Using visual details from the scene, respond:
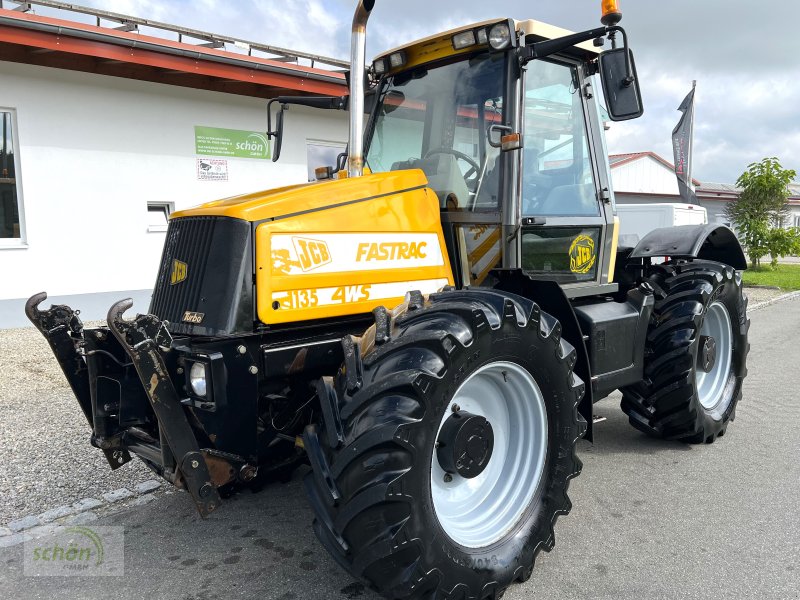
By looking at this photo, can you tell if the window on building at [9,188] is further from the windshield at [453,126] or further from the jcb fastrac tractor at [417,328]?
the windshield at [453,126]

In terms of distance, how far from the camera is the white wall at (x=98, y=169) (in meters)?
8.44

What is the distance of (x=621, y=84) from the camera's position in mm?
3410

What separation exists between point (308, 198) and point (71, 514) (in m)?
2.35

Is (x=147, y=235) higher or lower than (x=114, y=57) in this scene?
lower

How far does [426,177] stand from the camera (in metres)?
3.79

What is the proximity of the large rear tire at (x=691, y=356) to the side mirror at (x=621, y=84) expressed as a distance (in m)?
1.71

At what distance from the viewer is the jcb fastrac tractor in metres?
2.55

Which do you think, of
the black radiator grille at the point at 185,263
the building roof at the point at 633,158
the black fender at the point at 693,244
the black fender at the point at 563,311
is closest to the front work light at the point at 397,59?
the black fender at the point at 563,311

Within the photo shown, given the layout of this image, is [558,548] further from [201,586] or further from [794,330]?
[794,330]

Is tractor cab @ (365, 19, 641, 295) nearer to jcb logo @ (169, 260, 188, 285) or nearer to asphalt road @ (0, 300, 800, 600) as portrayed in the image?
asphalt road @ (0, 300, 800, 600)

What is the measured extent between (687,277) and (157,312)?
3676 mm

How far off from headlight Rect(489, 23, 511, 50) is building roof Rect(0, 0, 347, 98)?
6.51m

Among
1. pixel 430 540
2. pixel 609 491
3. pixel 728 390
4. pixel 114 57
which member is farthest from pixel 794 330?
pixel 114 57

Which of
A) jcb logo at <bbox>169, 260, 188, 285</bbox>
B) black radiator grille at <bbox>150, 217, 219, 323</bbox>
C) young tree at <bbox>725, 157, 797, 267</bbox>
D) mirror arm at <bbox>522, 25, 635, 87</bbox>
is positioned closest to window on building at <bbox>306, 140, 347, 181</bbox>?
mirror arm at <bbox>522, 25, 635, 87</bbox>
